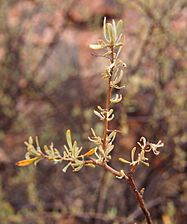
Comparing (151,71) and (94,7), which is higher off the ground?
(94,7)

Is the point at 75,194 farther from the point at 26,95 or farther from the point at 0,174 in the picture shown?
the point at 26,95

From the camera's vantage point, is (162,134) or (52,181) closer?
(162,134)

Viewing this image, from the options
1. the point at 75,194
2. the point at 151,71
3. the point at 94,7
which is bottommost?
the point at 75,194

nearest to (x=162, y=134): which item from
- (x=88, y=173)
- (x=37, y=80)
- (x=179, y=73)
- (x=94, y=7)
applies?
(x=179, y=73)

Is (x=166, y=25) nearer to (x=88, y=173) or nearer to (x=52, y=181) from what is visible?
(x=88, y=173)

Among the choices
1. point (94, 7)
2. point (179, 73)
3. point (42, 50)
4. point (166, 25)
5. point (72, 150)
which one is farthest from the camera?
point (94, 7)

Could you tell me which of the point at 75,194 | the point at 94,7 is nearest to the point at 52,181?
the point at 75,194

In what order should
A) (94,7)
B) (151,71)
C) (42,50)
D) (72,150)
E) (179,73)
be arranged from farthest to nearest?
(94,7), (42,50), (151,71), (179,73), (72,150)
